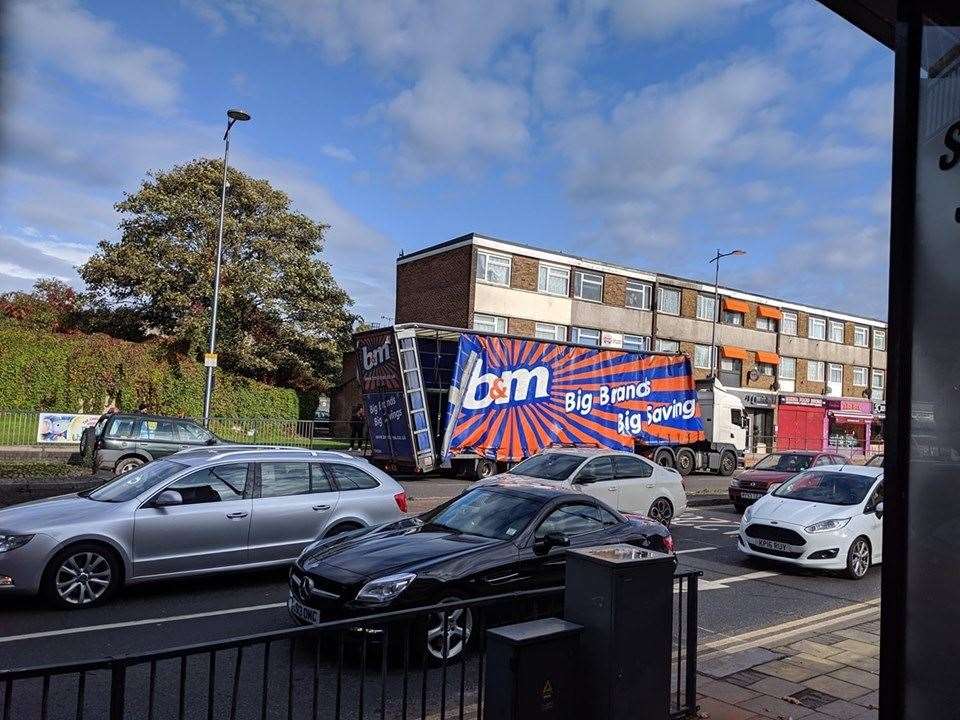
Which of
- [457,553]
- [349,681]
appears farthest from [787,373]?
[349,681]

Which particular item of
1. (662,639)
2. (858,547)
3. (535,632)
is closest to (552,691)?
(535,632)

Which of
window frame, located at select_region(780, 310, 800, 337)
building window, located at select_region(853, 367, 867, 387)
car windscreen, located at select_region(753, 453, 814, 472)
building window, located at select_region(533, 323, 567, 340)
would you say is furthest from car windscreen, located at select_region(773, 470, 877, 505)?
building window, located at select_region(853, 367, 867, 387)

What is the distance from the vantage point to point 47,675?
281 centimetres

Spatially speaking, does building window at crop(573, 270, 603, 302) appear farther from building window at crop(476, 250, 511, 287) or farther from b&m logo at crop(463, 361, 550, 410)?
b&m logo at crop(463, 361, 550, 410)

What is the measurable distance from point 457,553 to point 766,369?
45.6 metres

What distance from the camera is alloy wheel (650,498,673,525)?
13.7 metres

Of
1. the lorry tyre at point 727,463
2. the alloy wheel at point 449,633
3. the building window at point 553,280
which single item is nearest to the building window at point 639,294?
the building window at point 553,280

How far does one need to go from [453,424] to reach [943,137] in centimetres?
1704

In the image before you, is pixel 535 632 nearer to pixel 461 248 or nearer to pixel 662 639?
pixel 662 639

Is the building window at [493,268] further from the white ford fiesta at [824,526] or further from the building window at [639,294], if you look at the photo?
the white ford fiesta at [824,526]

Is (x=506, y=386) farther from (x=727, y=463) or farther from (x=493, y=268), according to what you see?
(x=493, y=268)

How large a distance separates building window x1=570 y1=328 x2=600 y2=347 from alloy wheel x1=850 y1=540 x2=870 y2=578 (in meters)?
27.2

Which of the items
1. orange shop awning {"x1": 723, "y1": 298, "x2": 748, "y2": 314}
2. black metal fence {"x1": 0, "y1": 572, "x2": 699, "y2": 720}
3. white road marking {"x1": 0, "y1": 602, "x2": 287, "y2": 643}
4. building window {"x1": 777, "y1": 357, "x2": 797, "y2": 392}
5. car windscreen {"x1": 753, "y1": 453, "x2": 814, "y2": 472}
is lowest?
white road marking {"x1": 0, "y1": 602, "x2": 287, "y2": 643}

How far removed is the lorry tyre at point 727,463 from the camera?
1072 inches
